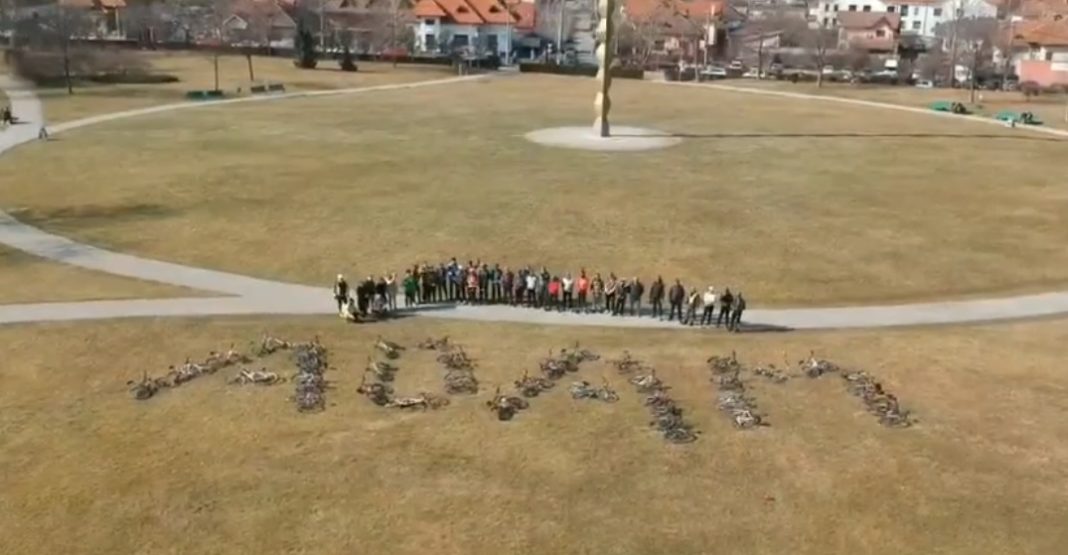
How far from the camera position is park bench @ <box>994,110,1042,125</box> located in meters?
90.1

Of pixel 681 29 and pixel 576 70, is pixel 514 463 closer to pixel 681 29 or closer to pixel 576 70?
pixel 576 70

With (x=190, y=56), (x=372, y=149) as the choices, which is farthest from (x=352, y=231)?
(x=190, y=56)

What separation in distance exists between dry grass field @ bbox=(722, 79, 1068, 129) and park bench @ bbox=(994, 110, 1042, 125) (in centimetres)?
106

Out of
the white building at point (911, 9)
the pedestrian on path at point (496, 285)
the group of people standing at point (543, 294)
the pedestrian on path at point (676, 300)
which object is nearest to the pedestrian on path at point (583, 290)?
the group of people standing at point (543, 294)

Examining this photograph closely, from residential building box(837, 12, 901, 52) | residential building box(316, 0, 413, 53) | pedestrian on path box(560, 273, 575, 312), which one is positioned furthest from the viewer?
residential building box(837, 12, 901, 52)

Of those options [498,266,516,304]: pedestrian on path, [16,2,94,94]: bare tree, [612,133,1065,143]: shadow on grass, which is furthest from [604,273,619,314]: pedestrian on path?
[16,2,94,94]: bare tree

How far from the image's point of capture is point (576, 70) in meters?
132

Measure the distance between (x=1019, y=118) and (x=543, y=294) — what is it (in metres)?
69.2

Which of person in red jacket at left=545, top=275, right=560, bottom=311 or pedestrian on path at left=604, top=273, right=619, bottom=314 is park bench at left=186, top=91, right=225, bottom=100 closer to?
person in red jacket at left=545, top=275, right=560, bottom=311

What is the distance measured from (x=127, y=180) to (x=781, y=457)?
136ft

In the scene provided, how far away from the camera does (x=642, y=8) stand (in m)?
178

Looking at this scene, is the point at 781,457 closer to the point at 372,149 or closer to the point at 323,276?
the point at 323,276

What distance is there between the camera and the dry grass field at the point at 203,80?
88.4 meters

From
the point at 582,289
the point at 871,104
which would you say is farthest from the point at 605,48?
the point at 871,104
